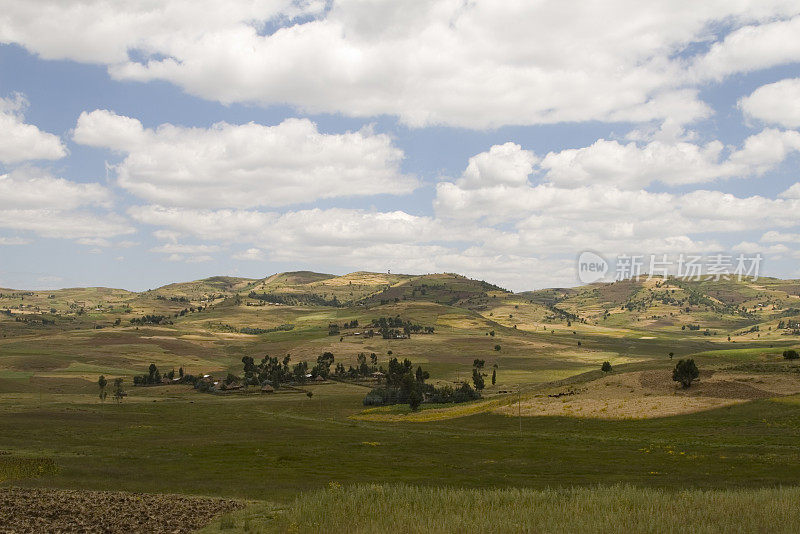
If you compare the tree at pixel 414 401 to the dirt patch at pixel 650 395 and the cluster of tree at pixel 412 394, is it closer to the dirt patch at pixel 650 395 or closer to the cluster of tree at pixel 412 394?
the cluster of tree at pixel 412 394

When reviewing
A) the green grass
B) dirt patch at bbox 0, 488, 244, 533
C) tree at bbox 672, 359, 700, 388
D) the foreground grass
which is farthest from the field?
tree at bbox 672, 359, 700, 388

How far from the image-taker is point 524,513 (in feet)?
95.3

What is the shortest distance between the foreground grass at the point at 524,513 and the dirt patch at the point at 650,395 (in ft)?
223

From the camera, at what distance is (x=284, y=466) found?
58.4 meters

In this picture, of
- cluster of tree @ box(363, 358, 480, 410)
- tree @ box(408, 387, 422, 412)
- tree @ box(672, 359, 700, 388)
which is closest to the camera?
tree @ box(672, 359, 700, 388)

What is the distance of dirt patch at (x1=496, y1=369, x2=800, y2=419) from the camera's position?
316ft

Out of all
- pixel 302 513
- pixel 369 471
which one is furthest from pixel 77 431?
pixel 302 513

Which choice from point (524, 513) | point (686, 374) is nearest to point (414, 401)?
point (686, 374)

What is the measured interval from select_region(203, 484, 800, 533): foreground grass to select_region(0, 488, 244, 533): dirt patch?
216 cm

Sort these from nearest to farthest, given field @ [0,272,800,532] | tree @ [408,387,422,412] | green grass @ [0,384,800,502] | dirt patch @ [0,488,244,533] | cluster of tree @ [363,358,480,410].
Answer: dirt patch @ [0,488,244,533], field @ [0,272,800,532], green grass @ [0,384,800,502], tree @ [408,387,422,412], cluster of tree @ [363,358,480,410]

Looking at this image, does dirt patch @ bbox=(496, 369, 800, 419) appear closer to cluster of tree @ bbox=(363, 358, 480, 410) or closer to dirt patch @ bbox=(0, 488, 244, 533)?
cluster of tree @ bbox=(363, 358, 480, 410)

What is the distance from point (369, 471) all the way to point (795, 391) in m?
76.2

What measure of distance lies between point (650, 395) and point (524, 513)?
8796 cm

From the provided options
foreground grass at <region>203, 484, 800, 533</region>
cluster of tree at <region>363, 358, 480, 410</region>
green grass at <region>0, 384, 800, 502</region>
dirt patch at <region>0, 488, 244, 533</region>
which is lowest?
cluster of tree at <region>363, 358, 480, 410</region>
